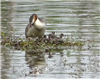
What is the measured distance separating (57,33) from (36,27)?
1501mm

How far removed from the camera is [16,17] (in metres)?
16.2

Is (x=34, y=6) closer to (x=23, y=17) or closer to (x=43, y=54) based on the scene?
(x=23, y=17)

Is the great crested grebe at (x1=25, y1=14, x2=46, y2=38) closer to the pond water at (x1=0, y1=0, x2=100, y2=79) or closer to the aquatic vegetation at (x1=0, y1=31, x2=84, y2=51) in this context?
the aquatic vegetation at (x1=0, y1=31, x2=84, y2=51)

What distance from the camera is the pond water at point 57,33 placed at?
911 centimetres

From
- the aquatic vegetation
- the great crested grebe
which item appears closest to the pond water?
the aquatic vegetation

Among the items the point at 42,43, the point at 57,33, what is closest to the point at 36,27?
the point at 42,43

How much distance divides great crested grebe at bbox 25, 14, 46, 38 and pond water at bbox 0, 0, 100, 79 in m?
0.72

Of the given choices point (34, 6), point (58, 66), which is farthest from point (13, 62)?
point (34, 6)

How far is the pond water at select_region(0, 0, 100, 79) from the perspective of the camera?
9.11m

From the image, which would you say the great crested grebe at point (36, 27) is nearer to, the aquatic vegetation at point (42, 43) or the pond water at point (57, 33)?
the aquatic vegetation at point (42, 43)

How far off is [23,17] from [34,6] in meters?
2.61

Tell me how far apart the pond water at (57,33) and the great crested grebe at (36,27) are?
2.37 feet

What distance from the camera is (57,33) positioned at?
1335 cm

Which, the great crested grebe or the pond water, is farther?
the great crested grebe
